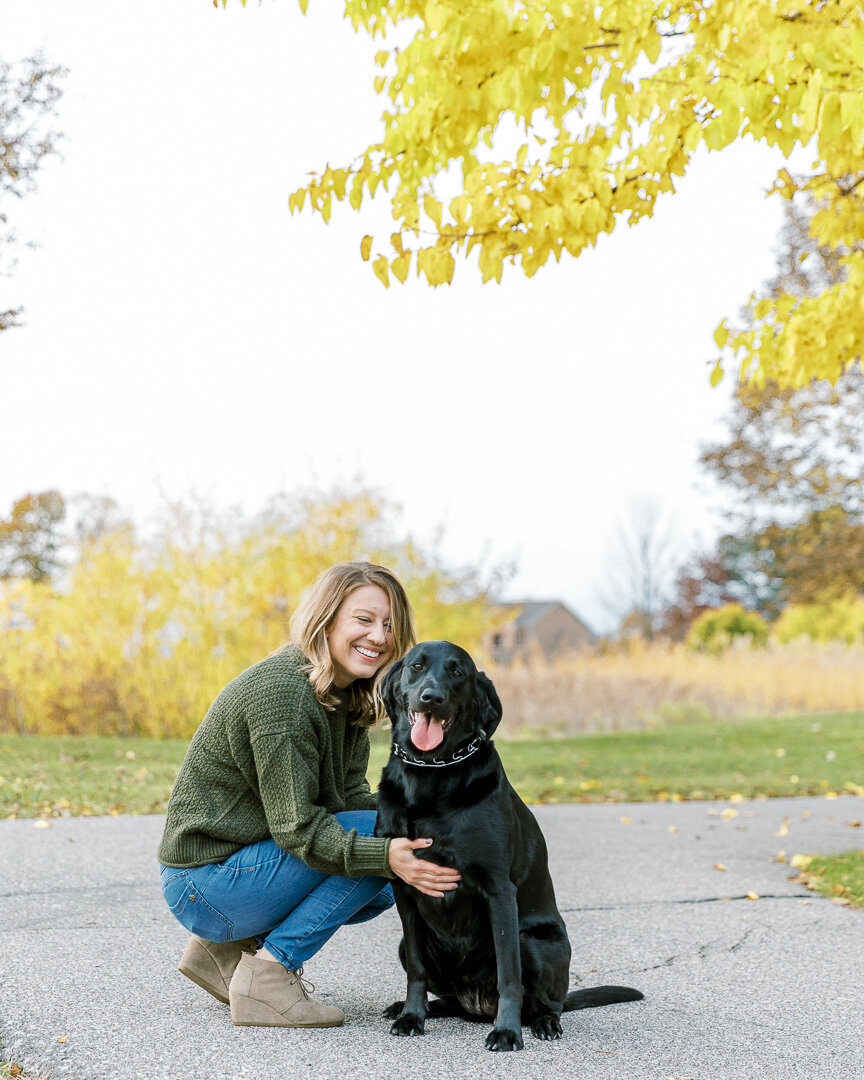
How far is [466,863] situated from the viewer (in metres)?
2.89

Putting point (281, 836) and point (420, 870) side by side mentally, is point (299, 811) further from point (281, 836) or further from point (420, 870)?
point (420, 870)

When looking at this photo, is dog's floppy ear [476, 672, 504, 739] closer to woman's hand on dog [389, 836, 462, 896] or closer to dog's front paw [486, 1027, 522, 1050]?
woman's hand on dog [389, 836, 462, 896]

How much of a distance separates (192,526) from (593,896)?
8648 mm

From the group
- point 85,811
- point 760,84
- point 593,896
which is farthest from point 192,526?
point 760,84

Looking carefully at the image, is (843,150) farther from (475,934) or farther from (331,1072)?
(331,1072)

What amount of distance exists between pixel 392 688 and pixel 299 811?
45 cm

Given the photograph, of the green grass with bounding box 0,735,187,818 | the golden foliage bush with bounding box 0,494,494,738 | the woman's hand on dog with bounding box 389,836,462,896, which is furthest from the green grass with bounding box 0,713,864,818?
the woman's hand on dog with bounding box 389,836,462,896

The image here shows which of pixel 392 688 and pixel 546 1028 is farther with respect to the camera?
pixel 392 688

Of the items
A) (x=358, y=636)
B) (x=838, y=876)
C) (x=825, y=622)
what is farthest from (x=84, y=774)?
(x=825, y=622)

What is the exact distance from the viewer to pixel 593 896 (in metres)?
5.11

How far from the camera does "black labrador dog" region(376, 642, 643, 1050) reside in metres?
2.89

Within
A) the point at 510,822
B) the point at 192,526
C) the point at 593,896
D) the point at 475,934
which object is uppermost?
the point at 192,526

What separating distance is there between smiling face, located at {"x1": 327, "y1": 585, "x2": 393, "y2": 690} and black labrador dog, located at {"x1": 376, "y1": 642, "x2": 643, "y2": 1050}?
20 cm

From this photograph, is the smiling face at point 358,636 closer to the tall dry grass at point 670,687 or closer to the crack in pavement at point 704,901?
the crack in pavement at point 704,901
